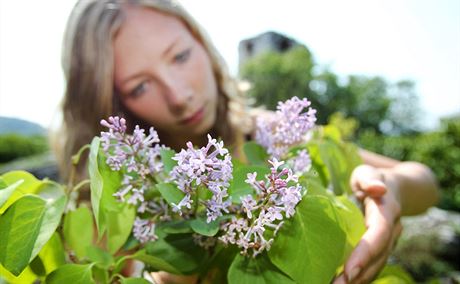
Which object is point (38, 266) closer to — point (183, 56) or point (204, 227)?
point (204, 227)

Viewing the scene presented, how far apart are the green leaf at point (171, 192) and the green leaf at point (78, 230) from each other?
133 millimetres

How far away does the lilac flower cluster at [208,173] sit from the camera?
0.28 m

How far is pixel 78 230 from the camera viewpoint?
41 centimetres

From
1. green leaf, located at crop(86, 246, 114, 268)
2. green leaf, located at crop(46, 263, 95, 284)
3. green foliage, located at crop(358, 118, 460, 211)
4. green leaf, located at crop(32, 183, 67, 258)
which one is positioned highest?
green leaf, located at crop(32, 183, 67, 258)

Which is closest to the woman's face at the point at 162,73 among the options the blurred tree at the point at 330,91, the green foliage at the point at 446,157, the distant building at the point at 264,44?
the green foliage at the point at 446,157

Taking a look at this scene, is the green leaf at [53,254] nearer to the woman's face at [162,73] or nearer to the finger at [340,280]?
the finger at [340,280]

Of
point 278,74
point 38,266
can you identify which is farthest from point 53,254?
point 278,74

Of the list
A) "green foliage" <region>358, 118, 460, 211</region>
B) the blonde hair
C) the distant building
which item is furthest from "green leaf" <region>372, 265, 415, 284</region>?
the distant building

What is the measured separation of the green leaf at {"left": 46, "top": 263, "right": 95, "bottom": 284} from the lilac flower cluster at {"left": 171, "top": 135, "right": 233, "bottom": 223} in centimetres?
10

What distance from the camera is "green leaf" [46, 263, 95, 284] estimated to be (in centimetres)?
34

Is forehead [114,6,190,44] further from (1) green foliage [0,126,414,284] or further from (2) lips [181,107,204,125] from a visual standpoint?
(1) green foliage [0,126,414,284]

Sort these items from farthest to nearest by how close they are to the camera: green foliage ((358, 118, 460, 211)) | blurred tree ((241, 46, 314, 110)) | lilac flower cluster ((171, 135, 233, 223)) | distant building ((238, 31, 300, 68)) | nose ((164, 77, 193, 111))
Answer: distant building ((238, 31, 300, 68)) → blurred tree ((241, 46, 314, 110)) → green foliage ((358, 118, 460, 211)) → nose ((164, 77, 193, 111)) → lilac flower cluster ((171, 135, 233, 223))

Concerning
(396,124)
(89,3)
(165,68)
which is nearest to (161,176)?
(165,68)

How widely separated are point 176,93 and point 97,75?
0.27 metres
